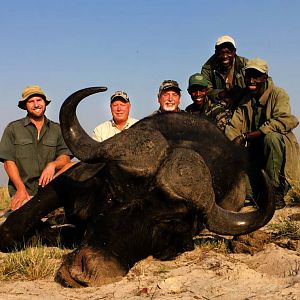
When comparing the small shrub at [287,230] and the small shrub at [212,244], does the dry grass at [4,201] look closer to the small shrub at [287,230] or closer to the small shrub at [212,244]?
the small shrub at [212,244]

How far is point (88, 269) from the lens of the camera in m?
3.74

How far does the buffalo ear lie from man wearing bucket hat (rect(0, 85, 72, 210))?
211 cm

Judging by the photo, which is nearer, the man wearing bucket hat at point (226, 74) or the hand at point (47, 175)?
the hand at point (47, 175)

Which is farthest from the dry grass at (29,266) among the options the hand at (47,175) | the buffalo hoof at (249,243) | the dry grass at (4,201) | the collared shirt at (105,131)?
the dry grass at (4,201)

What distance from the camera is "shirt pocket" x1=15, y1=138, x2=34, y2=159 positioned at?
7.86m

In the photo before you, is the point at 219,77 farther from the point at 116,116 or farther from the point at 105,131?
the point at 105,131

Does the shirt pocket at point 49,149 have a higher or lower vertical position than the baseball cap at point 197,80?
lower

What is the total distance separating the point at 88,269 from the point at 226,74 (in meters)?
5.91

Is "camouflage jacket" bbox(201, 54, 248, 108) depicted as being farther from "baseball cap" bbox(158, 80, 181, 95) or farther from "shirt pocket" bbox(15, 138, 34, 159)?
"shirt pocket" bbox(15, 138, 34, 159)

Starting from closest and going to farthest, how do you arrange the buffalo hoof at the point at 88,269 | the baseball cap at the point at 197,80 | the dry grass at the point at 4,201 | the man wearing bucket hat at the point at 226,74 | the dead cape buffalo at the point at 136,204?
the buffalo hoof at the point at 88,269 → the dead cape buffalo at the point at 136,204 → the baseball cap at the point at 197,80 → the man wearing bucket hat at the point at 226,74 → the dry grass at the point at 4,201

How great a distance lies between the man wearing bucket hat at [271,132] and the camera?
7504mm

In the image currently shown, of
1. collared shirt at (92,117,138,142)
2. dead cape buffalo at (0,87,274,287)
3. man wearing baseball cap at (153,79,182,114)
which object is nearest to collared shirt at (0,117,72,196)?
collared shirt at (92,117,138,142)

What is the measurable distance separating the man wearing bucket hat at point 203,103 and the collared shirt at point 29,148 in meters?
2.27

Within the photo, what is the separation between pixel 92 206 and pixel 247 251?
156cm
